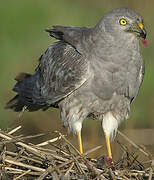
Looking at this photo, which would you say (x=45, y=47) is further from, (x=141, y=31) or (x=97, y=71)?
(x=141, y=31)

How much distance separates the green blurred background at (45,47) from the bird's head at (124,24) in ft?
7.79

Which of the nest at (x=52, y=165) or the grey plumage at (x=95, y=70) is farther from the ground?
the grey plumage at (x=95, y=70)

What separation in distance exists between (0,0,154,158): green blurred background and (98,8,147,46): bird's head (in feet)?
7.79

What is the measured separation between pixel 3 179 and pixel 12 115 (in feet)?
14.1

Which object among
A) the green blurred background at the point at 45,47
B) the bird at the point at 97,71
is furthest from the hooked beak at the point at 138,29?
the green blurred background at the point at 45,47

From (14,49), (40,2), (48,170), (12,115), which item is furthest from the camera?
(40,2)

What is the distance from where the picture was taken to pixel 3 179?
16.4 feet

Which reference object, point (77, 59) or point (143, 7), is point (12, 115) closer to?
point (143, 7)

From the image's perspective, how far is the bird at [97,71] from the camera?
577 cm

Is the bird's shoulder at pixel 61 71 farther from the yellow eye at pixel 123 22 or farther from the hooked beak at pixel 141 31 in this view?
the hooked beak at pixel 141 31

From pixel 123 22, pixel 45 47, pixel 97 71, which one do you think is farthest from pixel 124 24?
pixel 45 47

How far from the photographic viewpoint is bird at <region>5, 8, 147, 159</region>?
5.77m

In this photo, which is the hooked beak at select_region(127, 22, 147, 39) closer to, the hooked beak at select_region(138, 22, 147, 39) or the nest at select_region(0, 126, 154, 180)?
the hooked beak at select_region(138, 22, 147, 39)

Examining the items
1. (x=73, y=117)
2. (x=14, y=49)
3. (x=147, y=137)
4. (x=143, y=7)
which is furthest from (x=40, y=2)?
(x=73, y=117)
